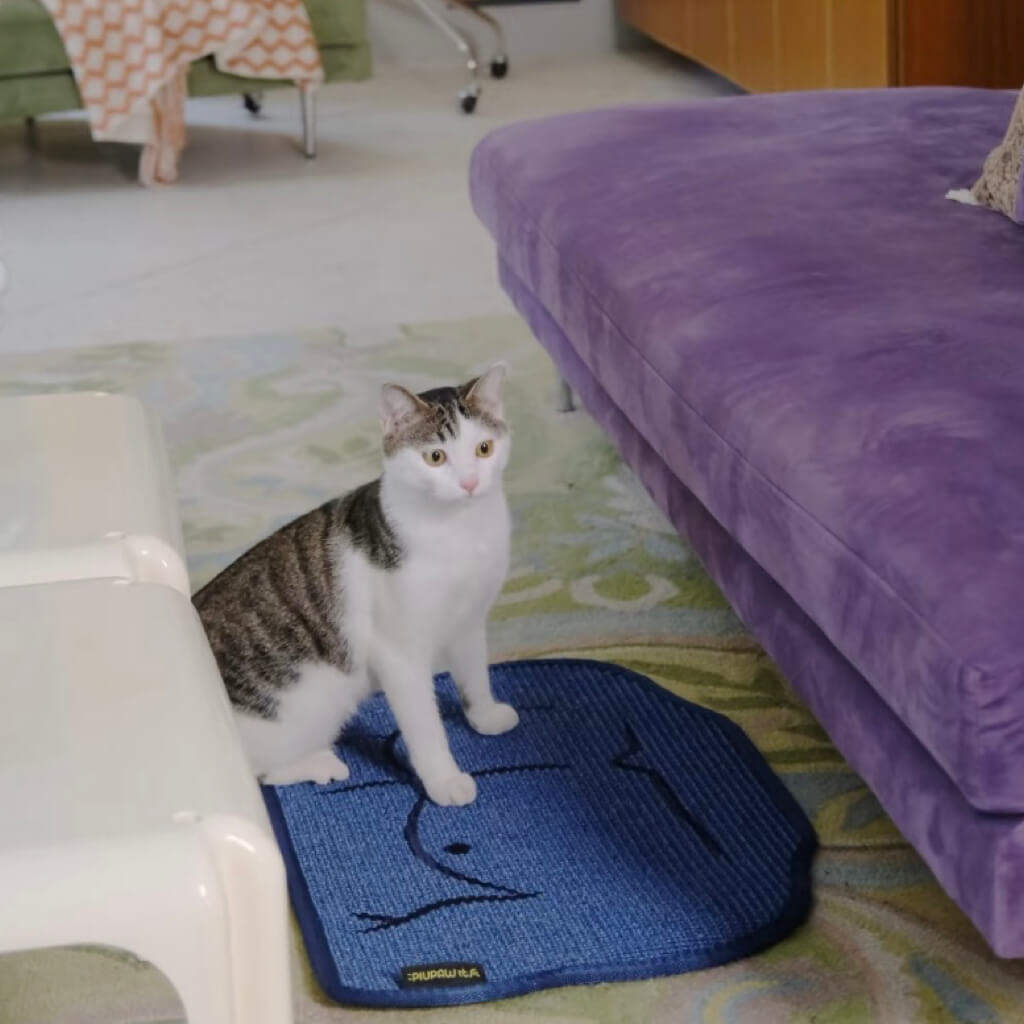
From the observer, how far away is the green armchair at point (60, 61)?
4152 millimetres

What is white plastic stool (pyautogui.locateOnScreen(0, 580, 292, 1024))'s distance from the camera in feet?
2.57

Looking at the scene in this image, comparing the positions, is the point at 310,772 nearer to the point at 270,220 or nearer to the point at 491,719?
the point at 491,719

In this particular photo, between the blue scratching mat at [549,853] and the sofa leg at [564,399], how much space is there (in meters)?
0.91

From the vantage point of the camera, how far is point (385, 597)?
1.62 meters

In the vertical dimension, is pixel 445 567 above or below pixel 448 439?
below

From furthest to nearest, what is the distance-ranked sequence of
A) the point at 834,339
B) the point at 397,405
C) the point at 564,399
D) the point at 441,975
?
the point at 564,399, the point at 397,405, the point at 834,339, the point at 441,975

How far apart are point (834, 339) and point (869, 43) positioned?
2.44 meters

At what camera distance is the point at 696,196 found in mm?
1972

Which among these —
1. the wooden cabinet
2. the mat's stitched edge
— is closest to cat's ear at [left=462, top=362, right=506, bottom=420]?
the mat's stitched edge

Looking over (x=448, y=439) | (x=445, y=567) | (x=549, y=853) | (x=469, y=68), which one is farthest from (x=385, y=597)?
(x=469, y=68)

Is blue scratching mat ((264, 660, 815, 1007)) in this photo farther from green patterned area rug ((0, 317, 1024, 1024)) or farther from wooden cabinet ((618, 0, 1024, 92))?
wooden cabinet ((618, 0, 1024, 92))

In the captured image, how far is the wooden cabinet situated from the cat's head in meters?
2.28

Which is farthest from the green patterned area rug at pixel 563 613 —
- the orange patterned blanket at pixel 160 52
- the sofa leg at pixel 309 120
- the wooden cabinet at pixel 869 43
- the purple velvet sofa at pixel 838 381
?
the sofa leg at pixel 309 120

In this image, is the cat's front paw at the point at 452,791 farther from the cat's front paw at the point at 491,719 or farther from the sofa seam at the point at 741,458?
the sofa seam at the point at 741,458
